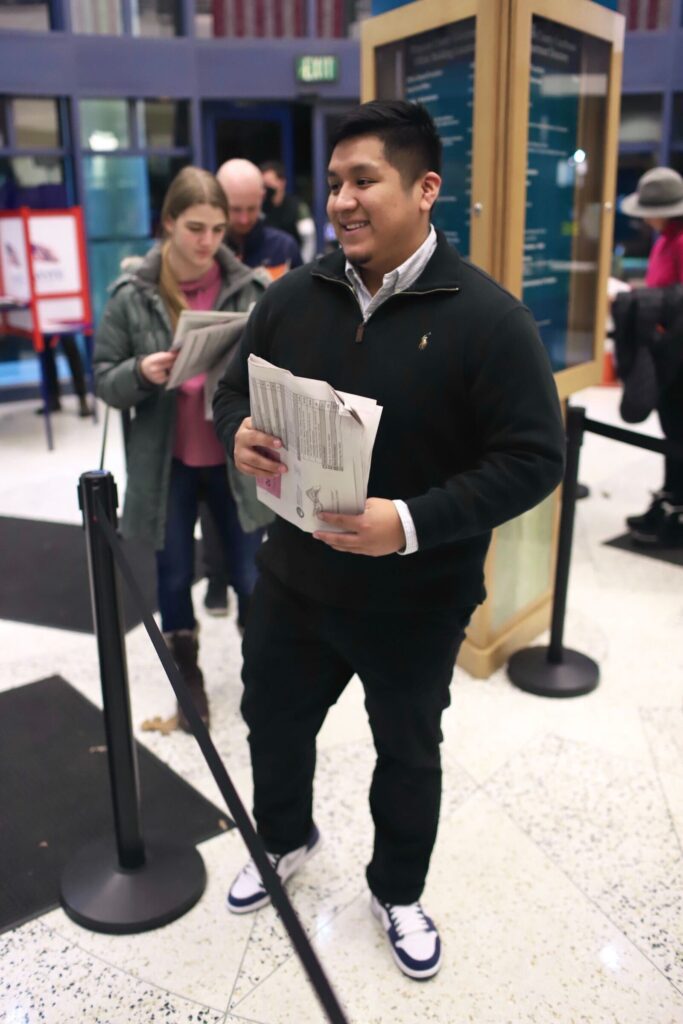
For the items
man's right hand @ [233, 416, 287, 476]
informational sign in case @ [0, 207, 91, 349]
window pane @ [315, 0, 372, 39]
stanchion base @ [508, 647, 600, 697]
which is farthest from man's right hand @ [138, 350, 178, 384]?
window pane @ [315, 0, 372, 39]

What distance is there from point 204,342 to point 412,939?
146cm

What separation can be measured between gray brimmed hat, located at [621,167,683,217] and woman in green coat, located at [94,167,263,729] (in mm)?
2264

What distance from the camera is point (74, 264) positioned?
6410mm

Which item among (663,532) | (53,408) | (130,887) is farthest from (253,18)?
(130,887)

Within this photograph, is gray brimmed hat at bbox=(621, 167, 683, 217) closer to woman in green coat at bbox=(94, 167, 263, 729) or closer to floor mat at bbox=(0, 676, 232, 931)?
woman in green coat at bbox=(94, 167, 263, 729)

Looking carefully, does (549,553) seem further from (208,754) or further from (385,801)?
(208,754)

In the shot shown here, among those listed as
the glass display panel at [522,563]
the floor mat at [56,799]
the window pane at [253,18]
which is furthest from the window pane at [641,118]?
the floor mat at [56,799]

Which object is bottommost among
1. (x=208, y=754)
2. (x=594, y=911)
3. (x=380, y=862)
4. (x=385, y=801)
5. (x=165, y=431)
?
(x=594, y=911)

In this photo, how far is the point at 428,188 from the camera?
5.22ft

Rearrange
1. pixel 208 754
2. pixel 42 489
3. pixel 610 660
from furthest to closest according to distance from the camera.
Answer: pixel 42 489 → pixel 610 660 → pixel 208 754

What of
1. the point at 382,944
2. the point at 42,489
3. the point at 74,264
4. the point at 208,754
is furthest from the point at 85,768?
the point at 74,264

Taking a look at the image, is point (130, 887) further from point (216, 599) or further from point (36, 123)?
point (36, 123)

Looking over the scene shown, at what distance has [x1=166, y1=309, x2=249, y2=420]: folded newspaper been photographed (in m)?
2.29

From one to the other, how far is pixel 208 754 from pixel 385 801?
57 cm
